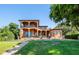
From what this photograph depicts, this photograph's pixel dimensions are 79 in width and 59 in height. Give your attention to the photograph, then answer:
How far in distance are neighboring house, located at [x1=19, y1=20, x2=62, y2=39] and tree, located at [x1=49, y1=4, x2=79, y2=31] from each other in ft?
0.82

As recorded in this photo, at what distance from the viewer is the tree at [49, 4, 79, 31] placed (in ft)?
16.0

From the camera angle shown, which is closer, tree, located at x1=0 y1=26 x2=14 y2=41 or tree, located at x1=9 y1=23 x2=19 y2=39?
tree, located at x1=9 y1=23 x2=19 y2=39

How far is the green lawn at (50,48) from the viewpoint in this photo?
186 inches

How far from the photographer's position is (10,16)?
4766mm

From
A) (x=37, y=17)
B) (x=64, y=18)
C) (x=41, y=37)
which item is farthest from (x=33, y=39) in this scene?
(x=64, y=18)

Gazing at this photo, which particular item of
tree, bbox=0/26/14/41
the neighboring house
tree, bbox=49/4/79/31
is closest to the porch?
the neighboring house

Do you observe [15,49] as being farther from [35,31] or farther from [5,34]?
[35,31]

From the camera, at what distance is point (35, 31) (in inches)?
191

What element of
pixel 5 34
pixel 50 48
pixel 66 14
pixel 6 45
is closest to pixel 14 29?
pixel 5 34

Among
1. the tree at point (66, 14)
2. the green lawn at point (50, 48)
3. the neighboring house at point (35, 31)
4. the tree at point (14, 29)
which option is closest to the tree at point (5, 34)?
the tree at point (14, 29)

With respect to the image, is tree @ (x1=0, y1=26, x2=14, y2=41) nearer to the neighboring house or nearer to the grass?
the grass

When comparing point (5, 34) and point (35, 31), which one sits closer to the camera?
point (35, 31)

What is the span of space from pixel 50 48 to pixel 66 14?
809 millimetres
